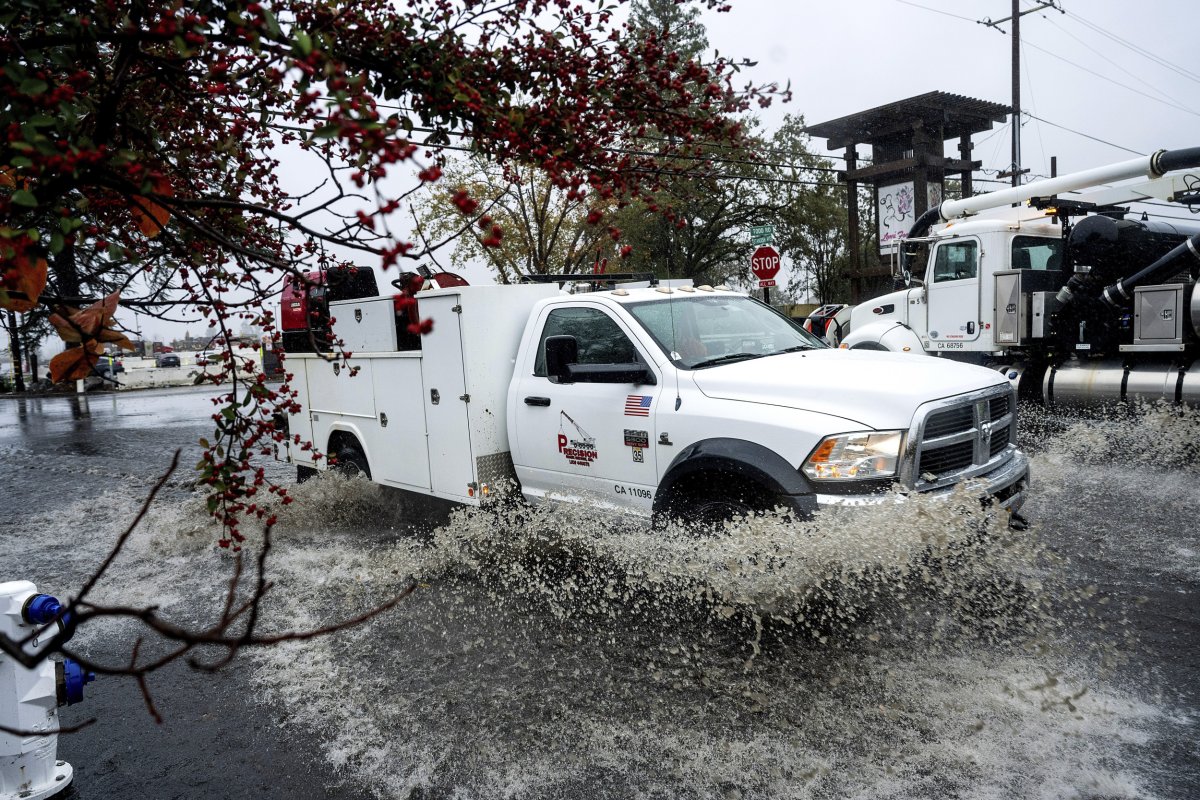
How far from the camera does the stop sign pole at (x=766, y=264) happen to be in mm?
14062

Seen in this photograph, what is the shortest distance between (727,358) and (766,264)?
9026mm

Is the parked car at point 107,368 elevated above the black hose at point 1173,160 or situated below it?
below

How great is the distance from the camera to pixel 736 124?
2.57 metres

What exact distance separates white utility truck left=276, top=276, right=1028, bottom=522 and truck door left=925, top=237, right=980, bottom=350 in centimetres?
603

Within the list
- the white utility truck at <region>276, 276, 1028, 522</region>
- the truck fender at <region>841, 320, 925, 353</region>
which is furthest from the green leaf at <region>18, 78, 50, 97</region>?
the truck fender at <region>841, 320, 925, 353</region>

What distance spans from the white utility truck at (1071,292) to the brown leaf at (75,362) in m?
10.4

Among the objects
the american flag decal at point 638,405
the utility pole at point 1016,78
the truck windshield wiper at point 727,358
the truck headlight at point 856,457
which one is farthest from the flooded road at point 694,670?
the utility pole at point 1016,78

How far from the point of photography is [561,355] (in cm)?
577

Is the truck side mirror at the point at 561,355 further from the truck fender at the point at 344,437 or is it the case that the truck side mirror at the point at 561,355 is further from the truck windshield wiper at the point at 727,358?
the truck fender at the point at 344,437

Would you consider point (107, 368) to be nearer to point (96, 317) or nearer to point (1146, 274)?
point (96, 317)

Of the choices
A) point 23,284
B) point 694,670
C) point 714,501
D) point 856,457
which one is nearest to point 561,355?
point 714,501

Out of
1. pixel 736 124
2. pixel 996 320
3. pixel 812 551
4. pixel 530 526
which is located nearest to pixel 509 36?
pixel 736 124

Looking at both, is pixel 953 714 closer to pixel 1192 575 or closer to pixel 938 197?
pixel 1192 575

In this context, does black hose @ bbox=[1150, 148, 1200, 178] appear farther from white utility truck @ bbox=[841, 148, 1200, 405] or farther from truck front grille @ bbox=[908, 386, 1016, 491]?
truck front grille @ bbox=[908, 386, 1016, 491]
